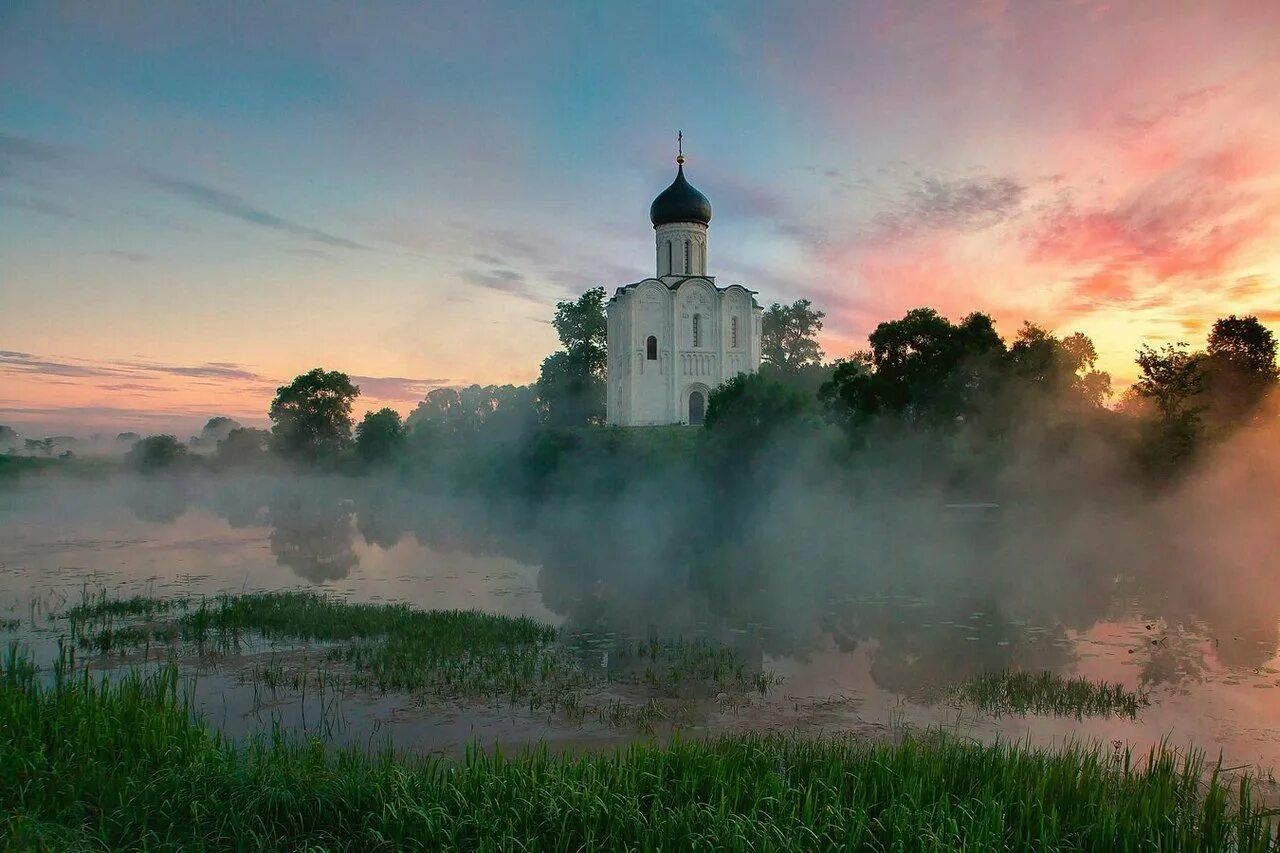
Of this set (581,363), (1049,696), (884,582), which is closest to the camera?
(1049,696)

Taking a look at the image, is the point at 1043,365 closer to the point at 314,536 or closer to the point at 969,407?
the point at 969,407

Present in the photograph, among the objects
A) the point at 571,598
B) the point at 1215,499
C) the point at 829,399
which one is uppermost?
the point at 829,399

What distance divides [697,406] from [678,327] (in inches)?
178

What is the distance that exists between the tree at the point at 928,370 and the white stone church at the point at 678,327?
15305mm

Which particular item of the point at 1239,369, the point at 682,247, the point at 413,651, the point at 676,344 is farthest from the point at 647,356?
the point at 413,651

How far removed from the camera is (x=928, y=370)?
29938 millimetres

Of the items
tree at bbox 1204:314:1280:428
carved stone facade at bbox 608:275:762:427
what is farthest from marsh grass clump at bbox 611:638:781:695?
carved stone facade at bbox 608:275:762:427

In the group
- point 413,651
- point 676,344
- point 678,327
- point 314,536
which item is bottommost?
point 314,536

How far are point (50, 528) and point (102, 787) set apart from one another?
31.4 meters

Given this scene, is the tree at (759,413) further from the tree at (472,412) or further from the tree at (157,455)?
the tree at (157,455)

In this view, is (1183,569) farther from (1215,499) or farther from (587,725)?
(587,725)

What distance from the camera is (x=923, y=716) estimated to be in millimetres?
9297

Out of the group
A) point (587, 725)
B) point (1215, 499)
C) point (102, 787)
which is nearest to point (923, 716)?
point (587, 725)

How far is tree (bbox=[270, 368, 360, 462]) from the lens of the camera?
64.9 m
